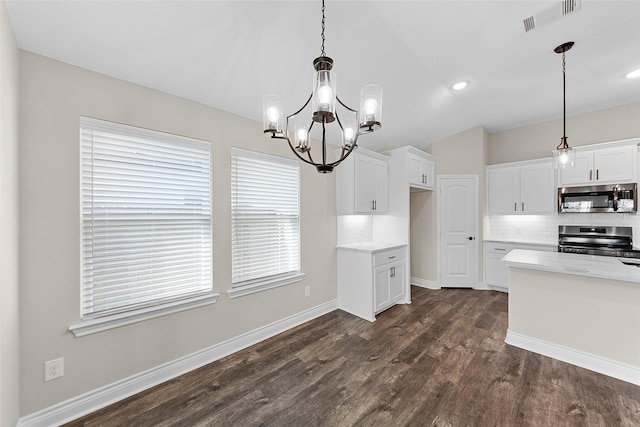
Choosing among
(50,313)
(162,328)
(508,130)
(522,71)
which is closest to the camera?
(50,313)

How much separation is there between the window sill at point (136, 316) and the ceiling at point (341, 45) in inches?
74.0

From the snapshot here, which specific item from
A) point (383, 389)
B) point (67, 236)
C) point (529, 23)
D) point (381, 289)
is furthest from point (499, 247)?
point (67, 236)

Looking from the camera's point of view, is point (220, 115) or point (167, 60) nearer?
point (167, 60)

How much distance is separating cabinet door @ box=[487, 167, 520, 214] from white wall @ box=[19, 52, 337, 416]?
4822 mm

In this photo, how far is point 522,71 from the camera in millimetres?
3121

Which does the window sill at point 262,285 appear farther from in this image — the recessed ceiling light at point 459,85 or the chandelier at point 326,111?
the recessed ceiling light at point 459,85

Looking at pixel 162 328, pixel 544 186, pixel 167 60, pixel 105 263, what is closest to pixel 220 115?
pixel 167 60

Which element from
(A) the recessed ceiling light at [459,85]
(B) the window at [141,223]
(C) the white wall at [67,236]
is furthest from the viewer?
(A) the recessed ceiling light at [459,85]

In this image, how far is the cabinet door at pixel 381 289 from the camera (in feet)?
11.7

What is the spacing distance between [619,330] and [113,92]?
185 inches

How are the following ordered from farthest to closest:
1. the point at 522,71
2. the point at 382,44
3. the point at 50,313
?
1. the point at 522,71
2. the point at 382,44
3. the point at 50,313

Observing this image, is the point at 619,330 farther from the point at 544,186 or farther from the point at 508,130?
the point at 508,130

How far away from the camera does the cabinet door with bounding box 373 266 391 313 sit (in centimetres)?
357

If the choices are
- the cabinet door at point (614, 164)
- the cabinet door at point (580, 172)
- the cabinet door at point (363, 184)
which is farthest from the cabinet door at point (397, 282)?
the cabinet door at point (614, 164)
